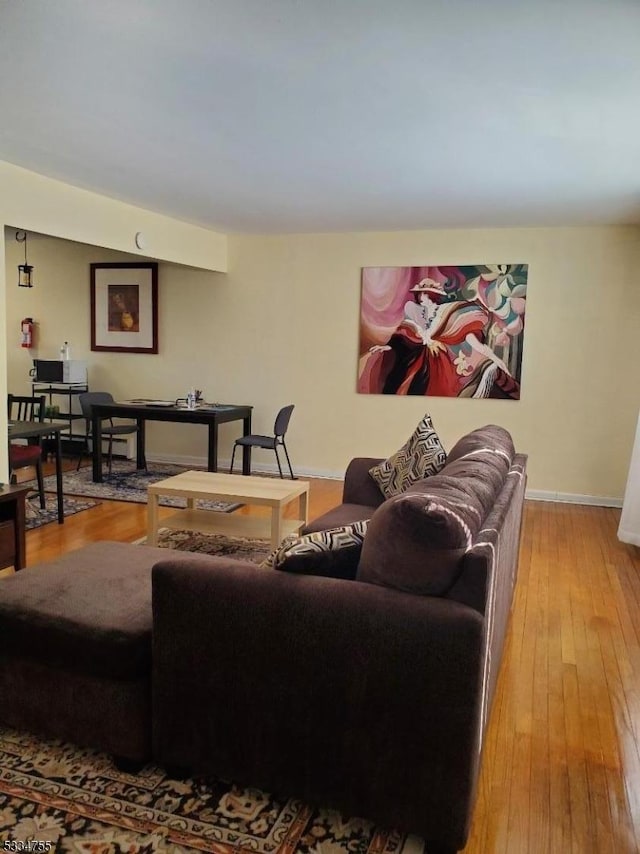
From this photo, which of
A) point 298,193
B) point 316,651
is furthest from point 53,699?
point 298,193

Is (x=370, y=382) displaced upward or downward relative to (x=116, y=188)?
downward

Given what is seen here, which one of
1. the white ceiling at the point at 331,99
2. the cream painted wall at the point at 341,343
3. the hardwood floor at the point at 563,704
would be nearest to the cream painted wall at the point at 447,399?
the cream painted wall at the point at 341,343

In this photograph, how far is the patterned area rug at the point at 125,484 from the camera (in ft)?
17.2

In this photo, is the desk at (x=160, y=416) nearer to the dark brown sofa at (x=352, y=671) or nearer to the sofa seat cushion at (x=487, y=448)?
the sofa seat cushion at (x=487, y=448)

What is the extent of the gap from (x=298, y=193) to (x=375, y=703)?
3.76m

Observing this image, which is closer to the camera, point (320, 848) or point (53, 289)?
point (320, 848)

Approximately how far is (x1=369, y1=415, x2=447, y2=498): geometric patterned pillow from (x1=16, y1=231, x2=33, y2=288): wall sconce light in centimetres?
507

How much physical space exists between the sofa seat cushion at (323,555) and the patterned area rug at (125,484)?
9.91 ft

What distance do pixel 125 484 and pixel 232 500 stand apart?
7.81 ft

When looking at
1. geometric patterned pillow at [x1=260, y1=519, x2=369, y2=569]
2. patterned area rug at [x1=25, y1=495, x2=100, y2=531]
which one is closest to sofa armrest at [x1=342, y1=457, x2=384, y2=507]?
geometric patterned pillow at [x1=260, y1=519, x2=369, y2=569]

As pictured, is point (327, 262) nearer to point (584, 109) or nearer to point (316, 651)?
point (584, 109)

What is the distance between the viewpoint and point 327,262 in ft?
20.8

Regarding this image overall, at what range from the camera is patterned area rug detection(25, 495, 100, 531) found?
463 cm

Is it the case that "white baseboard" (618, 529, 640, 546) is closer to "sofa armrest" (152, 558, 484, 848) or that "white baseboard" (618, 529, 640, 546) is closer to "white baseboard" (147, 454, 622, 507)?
"white baseboard" (147, 454, 622, 507)
